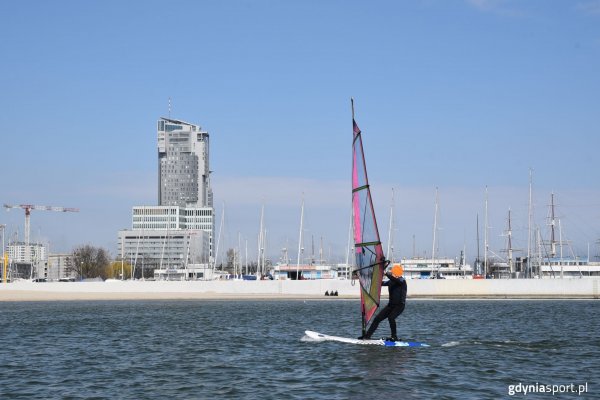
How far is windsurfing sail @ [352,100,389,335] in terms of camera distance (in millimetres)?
25688

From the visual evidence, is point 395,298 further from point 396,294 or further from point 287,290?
point 287,290

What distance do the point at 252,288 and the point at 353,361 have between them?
81.9 metres

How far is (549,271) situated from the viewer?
130 metres

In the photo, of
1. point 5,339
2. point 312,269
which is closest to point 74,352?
point 5,339

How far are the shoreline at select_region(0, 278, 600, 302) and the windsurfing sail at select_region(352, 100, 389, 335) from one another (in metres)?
64.6

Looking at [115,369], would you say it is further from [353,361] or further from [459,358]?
[459,358]

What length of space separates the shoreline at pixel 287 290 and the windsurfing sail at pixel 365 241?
212 feet

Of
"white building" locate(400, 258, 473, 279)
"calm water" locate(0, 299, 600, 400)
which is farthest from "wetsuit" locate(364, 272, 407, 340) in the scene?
"white building" locate(400, 258, 473, 279)

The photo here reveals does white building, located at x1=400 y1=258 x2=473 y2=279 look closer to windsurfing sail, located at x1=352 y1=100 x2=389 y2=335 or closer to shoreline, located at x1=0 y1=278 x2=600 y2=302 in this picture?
shoreline, located at x1=0 y1=278 x2=600 y2=302

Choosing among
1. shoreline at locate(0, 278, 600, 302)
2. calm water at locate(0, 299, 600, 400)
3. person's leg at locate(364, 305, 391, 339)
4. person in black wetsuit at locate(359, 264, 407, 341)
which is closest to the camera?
calm water at locate(0, 299, 600, 400)

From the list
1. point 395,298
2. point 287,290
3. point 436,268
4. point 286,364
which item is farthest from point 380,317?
point 436,268

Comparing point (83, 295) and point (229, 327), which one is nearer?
point (229, 327)

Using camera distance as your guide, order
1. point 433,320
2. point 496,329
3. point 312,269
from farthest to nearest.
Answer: point 312,269 → point 433,320 → point 496,329

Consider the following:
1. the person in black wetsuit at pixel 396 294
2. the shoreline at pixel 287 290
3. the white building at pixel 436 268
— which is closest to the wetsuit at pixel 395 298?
the person in black wetsuit at pixel 396 294
